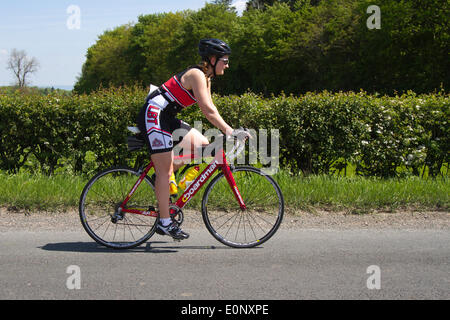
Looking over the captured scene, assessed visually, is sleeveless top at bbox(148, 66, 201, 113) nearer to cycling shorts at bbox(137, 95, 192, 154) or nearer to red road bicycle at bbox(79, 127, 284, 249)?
cycling shorts at bbox(137, 95, 192, 154)

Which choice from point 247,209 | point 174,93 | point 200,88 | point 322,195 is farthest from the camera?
point 322,195

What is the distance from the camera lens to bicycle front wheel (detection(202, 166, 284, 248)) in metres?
5.21

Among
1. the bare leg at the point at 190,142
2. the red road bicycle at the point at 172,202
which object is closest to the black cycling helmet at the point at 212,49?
the bare leg at the point at 190,142

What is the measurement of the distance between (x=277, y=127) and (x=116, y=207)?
3928 mm

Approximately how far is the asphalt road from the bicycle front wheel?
0.51ft

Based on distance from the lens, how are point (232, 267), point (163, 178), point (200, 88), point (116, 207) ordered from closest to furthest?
point (232, 267) → point (200, 88) → point (163, 178) → point (116, 207)

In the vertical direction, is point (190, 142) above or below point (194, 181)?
above

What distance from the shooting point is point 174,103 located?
16.0 ft

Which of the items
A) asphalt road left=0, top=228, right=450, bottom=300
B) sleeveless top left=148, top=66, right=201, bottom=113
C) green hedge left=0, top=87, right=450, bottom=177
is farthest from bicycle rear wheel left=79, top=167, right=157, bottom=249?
green hedge left=0, top=87, right=450, bottom=177

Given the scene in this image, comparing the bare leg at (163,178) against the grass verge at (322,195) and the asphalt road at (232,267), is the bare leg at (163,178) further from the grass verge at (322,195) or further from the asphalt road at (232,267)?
the grass verge at (322,195)

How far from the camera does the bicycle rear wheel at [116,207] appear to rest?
204 inches

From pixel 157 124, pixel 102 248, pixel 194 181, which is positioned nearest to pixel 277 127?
pixel 194 181

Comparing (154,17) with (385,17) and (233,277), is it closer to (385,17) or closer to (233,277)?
(385,17)

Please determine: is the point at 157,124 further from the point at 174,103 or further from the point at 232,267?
the point at 232,267
